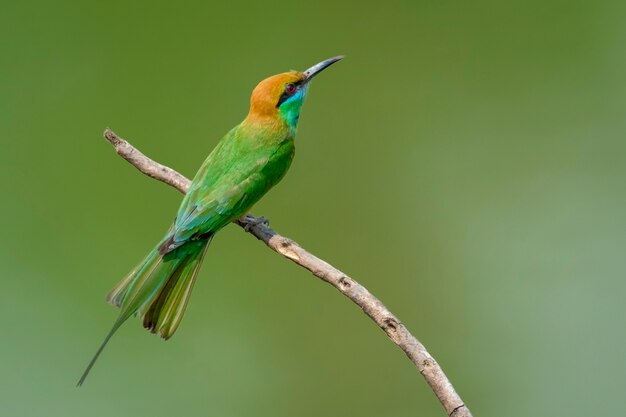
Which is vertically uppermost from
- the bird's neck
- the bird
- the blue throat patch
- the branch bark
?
the blue throat patch

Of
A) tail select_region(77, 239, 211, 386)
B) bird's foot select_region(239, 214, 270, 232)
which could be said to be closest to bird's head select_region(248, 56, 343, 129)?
bird's foot select_region(239, 214, 270, 232)

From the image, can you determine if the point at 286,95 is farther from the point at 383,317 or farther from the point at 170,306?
the point at 383,317

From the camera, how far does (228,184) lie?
8.87 feet

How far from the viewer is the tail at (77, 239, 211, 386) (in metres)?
2.55

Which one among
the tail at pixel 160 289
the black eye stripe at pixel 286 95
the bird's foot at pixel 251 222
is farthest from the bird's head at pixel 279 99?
the tail at pixel 160 289

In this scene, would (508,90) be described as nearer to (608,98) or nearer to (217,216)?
(608,98)

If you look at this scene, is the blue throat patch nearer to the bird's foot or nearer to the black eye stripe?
the black eye stripe

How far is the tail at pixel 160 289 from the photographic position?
8.36 feet

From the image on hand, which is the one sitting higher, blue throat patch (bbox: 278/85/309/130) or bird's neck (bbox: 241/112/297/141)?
blue throat patch (bbox: 278/85/309/130)

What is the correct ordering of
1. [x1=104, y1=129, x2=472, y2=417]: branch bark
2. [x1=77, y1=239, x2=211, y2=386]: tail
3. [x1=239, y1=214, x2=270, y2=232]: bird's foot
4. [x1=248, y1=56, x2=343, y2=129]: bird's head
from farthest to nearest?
[x1=248, y1=56, x2=343, y2=129]: bird's head
[x1=239, y1=214, x2=270, y2=232]: bird's foot
[x1=77, y1=239, x2=211, y2=386]: tail
[x1=104, y1=129, x2=472, y2=417]: branch bark

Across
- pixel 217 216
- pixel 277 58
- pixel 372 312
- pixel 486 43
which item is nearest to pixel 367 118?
pixel 277 58

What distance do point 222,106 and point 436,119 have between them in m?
1.09

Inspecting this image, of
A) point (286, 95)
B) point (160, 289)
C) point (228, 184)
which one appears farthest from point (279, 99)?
point (160, 289)

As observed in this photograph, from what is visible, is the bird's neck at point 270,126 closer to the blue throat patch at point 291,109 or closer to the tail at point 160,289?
the blue throat patch at point 291,109
